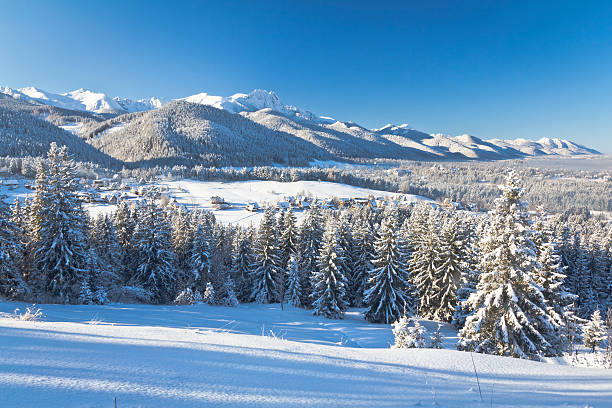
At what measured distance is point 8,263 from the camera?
14492 mm

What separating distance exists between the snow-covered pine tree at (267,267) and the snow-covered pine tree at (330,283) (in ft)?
24.6

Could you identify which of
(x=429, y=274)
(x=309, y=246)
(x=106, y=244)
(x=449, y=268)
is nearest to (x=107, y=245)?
(x=106, y=244)

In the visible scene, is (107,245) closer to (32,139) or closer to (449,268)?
(449,268)

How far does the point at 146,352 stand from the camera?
140 inches

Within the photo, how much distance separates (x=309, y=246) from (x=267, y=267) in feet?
19.4

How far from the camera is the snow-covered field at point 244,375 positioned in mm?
2527

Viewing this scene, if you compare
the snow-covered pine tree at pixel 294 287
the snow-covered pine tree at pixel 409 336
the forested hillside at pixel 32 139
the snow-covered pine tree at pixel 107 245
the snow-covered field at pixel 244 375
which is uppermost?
the forested hillside at pixel 32 139

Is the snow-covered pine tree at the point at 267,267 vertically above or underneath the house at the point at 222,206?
underneath

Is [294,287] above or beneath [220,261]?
beneath

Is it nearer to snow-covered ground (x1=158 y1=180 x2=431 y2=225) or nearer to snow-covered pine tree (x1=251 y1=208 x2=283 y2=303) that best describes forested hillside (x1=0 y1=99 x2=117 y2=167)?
snow-covered ground (x1=158 y1=180 x2=431 y2=225)

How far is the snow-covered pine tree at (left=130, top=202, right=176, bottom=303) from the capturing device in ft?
91.0

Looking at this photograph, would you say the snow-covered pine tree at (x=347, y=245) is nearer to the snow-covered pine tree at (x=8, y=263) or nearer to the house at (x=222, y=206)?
the snow-covered pine tree at (x=8, y=263)

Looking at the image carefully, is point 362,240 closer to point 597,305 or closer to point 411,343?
point 411,343

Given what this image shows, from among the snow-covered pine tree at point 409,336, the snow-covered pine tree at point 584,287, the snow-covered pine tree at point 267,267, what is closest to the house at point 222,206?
the snow-covered pine tree at point 267,267
